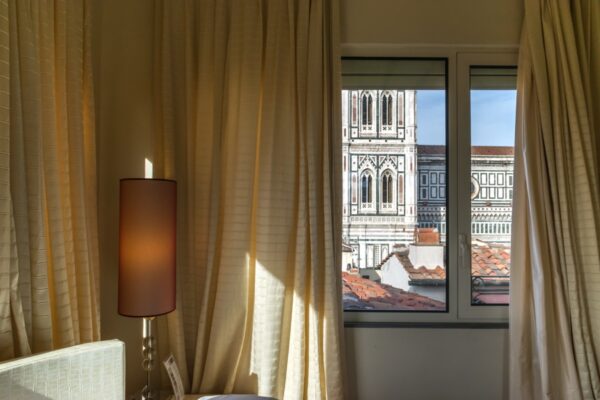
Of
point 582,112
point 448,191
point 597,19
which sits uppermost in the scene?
point 597,19

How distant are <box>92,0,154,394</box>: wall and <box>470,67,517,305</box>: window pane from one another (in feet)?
6.11

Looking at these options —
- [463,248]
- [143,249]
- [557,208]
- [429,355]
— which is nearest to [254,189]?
[143,249]

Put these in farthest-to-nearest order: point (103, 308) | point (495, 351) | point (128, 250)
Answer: point (495, 351), point (103, 308), point (128, 250)

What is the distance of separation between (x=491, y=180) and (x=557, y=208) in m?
0.35

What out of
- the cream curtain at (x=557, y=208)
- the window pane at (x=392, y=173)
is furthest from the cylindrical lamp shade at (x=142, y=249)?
the cream curtain at (x=557, y=208)

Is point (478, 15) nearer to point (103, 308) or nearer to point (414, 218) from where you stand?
point (414, 218)

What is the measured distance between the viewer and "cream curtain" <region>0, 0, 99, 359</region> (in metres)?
1.08

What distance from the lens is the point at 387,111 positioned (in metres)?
2.03

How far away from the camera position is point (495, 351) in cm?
192

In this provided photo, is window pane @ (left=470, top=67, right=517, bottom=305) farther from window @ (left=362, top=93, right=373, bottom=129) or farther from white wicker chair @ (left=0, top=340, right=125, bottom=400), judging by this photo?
white wicker chair @ (left=0, top=340, right=125, bottom=400)

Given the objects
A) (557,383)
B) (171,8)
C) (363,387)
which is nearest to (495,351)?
(557,383)

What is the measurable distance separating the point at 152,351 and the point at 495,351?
5.86 ft

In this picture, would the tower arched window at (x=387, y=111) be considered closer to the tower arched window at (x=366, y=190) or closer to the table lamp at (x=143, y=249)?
the tower arched window at (x=366, y=190)

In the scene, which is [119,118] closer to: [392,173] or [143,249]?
[143,249]
